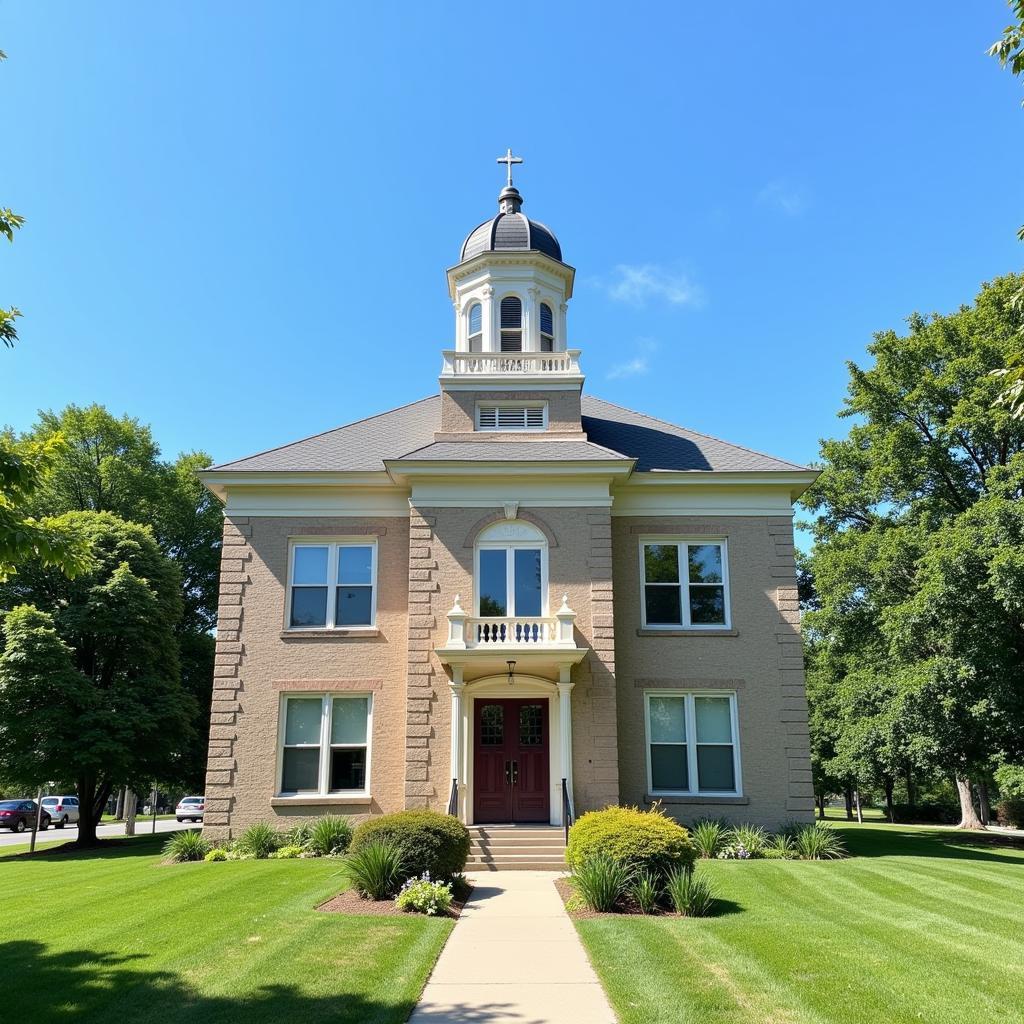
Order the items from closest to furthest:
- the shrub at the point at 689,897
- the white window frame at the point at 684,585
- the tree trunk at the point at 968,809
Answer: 1. the shrub at the point at 689,897
2. the white window frame at the point at 684,585
3. the tree trunk at the point at 968,809

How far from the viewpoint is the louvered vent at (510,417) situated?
21438 millimetres

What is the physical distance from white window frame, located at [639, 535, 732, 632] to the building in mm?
54

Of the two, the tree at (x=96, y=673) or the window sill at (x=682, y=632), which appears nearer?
the window sill at (x=682, y=632)

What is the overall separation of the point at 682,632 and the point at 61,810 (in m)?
39.3

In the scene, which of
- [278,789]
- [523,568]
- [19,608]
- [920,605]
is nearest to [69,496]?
[19,608]

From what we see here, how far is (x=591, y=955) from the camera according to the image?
30.6 feet

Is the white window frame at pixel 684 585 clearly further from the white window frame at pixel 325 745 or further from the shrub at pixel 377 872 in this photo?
the shrub at pixel 377 872

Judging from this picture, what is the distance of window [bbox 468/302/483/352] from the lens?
24.1 meters

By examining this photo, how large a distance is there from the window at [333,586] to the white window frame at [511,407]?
13.6ft

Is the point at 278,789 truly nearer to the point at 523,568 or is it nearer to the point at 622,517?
the point at 523,568

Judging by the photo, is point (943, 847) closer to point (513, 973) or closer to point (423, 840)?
point (423, 840)

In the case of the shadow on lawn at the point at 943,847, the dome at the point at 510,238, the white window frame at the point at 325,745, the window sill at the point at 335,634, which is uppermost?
the dome at the point at 510,238

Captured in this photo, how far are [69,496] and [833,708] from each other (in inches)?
1361

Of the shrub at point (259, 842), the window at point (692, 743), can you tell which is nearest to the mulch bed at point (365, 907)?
the shrub at point (259, 842)
